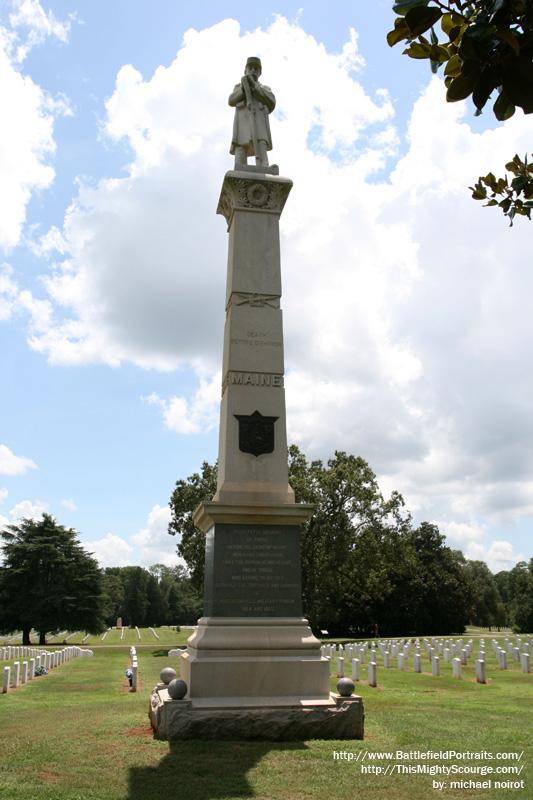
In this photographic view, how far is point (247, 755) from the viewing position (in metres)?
7.10

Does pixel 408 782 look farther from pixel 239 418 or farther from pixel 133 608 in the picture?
pixel 133 608

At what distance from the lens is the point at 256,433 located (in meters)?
10.2

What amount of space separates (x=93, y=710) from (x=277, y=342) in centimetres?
712

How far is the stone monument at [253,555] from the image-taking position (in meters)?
7.98

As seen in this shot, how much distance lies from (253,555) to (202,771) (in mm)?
3220

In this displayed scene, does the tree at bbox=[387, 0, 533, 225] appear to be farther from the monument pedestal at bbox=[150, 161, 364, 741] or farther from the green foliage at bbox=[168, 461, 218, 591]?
the green foliage at bbox=[168, 461, 218, 591]

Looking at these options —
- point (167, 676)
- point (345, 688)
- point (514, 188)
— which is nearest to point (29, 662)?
point (167, 676)

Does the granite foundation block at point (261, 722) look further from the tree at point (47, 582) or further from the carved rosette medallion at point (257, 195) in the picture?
the tree at point (47, 582)


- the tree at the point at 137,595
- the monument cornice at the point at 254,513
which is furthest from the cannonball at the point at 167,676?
the tree at the point at 137,595

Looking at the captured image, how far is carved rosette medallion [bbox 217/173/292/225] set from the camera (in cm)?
1141

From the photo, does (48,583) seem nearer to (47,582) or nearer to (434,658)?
(47,582)

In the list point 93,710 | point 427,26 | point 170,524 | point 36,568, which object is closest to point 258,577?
point 93,710

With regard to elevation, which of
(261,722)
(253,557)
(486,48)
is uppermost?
(486,48)

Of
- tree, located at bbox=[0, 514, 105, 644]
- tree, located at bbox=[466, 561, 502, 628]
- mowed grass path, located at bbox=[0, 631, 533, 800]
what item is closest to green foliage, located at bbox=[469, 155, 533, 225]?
mowed grass path, located at bbox=[0, 631, 533, 800]
